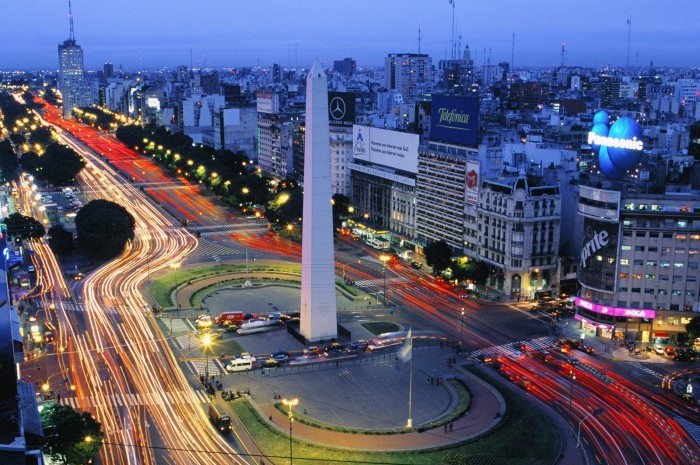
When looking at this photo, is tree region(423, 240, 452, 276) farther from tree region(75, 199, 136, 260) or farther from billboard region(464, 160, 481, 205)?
tree region(75, 199, 136, 260)

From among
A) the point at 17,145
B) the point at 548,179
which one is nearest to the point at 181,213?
the point at 548,179

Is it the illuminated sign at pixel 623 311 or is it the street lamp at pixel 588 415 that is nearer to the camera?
the street lamp at pixel 588 415

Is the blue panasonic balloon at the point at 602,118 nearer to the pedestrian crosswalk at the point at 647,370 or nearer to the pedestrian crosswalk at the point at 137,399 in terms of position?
the pedestrian crosswalk at the point at 647,370

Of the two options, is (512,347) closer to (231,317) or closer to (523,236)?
(523,236)

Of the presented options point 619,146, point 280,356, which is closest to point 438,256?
point 619,146

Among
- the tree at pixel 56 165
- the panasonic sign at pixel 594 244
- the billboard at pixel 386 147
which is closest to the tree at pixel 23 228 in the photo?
the tree at pixel 56 165

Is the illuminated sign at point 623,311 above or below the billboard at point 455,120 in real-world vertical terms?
below
